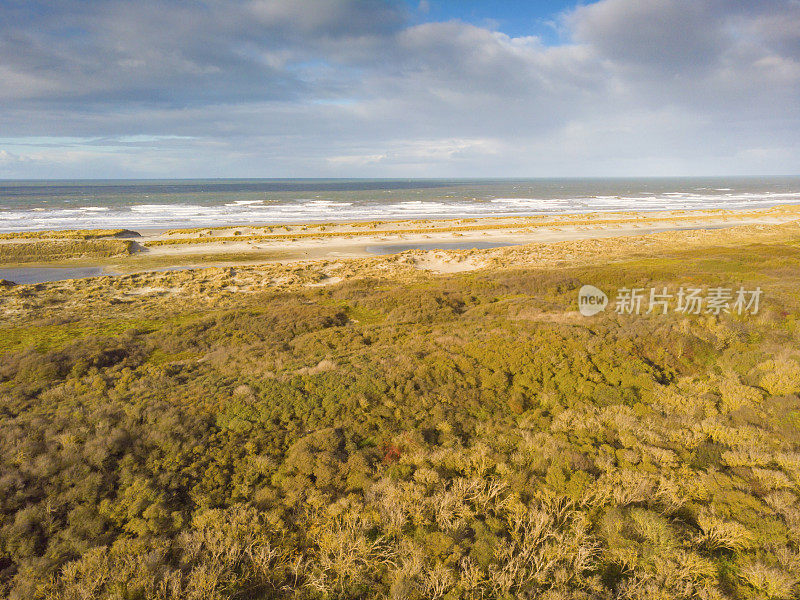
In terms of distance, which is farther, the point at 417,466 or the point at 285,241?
the point at 285,241

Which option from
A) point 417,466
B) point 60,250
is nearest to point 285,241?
point 60,250

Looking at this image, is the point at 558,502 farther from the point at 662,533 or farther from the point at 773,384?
the point at 773,384

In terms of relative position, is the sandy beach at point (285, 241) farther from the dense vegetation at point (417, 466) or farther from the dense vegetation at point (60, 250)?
the dense vegetation at point (417, 466)

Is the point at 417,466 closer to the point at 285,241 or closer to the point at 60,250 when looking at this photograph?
the point at 285,241

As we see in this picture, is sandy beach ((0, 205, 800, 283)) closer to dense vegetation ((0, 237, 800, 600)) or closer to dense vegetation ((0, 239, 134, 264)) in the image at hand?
dense vegetation ((0, 239, 134, 264))

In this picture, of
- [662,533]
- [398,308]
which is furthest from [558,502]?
[398,308]

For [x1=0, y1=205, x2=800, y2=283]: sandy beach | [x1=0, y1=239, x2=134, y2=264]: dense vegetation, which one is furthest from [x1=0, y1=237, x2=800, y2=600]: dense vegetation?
[x1=0, y1=239, x2=134, y2=264]: dense vegetation

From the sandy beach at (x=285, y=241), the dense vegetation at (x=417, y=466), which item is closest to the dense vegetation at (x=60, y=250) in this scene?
the sandy beach at (x=285, y=241)

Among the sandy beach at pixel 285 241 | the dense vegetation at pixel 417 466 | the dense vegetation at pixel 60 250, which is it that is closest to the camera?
the dense vegetation at pixel 417 466

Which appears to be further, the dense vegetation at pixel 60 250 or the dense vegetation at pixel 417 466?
the dense vegetation at pixel 60 250
